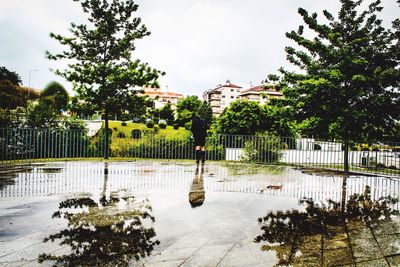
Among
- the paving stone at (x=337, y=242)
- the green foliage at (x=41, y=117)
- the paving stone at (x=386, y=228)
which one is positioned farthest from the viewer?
the green foliage at (x=41, y=117)

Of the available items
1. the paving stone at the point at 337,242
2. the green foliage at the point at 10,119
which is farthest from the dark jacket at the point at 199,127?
the green foliage at the point at 10,119

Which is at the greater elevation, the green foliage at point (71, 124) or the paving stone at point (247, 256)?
the green foliage at point (71, 124)

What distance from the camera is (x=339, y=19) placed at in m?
13.8

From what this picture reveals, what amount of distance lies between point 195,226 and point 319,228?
6.45ft

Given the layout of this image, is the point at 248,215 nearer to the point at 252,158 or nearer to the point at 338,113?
the point at 338,113

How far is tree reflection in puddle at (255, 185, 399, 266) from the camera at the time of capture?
145 inches

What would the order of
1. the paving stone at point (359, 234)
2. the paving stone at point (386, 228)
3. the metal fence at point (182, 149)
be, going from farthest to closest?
the metal fence at point (182, 149), the paving stone at point (386, 228), the paving stone at point (359, 234)

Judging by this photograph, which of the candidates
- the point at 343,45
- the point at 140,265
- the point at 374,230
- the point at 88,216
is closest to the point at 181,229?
the point at 140,265

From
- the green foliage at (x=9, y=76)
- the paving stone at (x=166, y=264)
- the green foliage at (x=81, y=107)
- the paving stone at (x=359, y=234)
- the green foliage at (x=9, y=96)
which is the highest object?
the green foliage at (x=9, y=76)

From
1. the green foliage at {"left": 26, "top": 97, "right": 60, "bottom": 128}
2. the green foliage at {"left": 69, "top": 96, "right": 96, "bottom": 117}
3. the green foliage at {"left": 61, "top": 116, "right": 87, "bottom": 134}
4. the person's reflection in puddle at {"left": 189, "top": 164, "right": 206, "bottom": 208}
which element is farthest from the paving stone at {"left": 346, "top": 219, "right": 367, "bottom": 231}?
the green foliage at {"left": 26, "top": 97, "right": 60, "bottom": 128}

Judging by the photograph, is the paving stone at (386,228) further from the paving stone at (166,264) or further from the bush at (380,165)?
the bush at (380,165)

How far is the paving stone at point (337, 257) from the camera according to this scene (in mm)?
3500

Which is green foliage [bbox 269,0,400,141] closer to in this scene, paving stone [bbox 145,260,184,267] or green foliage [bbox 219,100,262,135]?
paving stone [bbox 145,260,184,267]

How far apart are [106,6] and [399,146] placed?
671 inches
